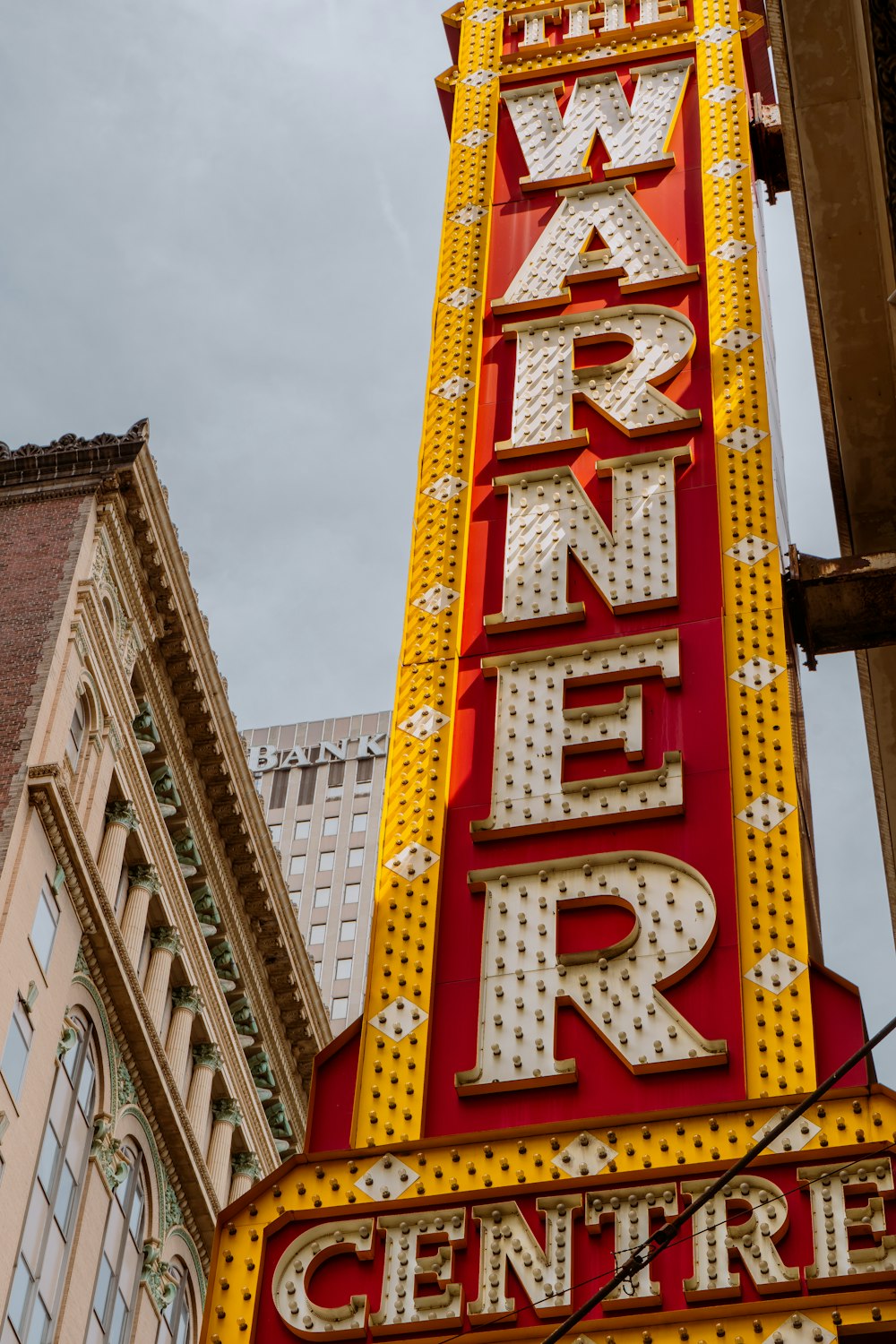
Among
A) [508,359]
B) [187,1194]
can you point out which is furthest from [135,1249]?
[508,359]

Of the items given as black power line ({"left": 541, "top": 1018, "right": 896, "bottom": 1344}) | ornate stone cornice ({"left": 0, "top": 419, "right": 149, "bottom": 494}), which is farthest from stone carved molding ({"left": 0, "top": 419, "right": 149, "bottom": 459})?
black power line ({"left": 541, "top": 1018, "right": 896, "bottom": 1344})

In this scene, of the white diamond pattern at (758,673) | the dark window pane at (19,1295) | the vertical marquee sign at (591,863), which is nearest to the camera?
the vertical marquee sign at (591,863)

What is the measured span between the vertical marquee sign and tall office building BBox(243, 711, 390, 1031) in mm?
85656

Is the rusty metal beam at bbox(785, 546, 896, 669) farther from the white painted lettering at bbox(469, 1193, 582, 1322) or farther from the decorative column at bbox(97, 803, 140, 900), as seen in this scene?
→ the decorative column at bbox(97, 803, 140, 900)

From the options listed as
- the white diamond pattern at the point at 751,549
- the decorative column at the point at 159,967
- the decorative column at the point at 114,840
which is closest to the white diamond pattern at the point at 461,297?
the white diamond pattern at the point at 751,549

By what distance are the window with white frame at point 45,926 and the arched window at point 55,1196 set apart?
1.56 metres

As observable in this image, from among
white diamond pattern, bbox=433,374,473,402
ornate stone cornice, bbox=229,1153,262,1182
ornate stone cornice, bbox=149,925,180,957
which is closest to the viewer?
white diamond pattern, bbox=433,374,473,402

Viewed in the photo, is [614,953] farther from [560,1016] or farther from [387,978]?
[387,978]

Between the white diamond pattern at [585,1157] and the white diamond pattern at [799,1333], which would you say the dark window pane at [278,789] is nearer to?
the white diamond pattern at [585,1157]

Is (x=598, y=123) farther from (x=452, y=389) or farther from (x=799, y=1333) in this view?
(x=799, y=1333)

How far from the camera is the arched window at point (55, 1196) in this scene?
104 ft

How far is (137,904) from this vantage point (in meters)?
38.7

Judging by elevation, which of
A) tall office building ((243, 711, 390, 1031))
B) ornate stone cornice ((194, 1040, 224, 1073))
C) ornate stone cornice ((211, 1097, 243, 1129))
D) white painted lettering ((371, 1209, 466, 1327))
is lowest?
white painted lettering ((371, 1209, 466, 1327))

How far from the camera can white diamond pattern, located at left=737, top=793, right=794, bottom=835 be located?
14.4m
